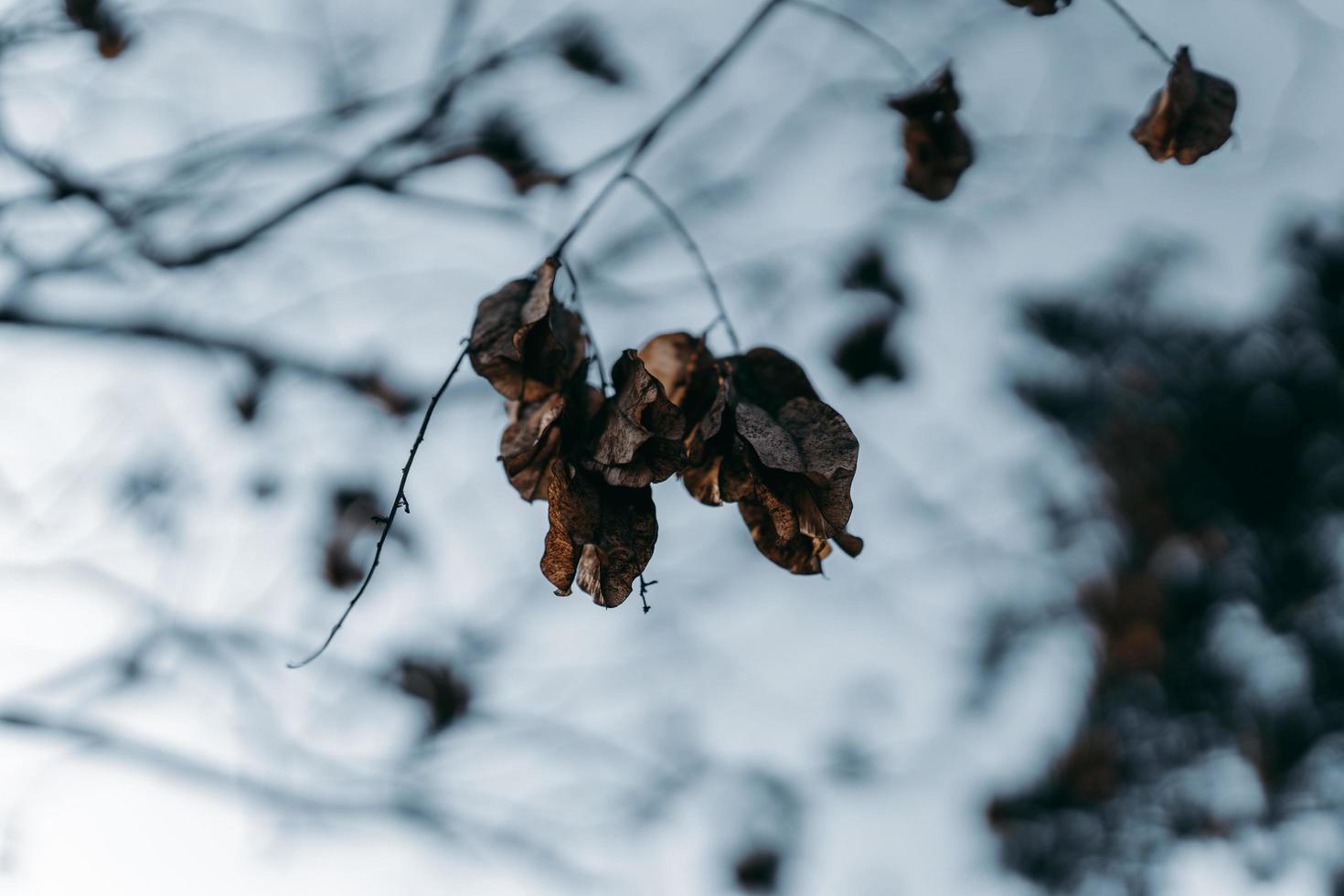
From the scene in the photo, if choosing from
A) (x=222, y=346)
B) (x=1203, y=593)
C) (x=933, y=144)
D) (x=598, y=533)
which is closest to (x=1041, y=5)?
(x=933, y=144)

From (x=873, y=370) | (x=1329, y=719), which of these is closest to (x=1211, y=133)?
(x=873, y=370)

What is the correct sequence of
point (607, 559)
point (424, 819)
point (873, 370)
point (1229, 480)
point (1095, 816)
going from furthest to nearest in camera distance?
point (1229, 480)
point (1095, 816)
point (424, 819)
point (873, 370)
point (607, 559)

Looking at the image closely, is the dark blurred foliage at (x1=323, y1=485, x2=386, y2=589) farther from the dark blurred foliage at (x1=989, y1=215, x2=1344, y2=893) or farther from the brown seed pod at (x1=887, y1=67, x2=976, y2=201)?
the dark blurred foliage at (x1=989, y1=215, x2=1344, y2=893)

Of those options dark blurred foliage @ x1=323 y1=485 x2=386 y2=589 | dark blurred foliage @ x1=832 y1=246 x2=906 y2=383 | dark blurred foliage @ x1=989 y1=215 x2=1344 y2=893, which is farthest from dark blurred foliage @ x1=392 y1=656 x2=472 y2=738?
dark blurred foliage @ x1=989 y1=215 x2=1344 y2=893

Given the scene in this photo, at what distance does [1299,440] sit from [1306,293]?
4.70 ft

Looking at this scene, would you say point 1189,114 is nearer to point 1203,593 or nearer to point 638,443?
point 638,443

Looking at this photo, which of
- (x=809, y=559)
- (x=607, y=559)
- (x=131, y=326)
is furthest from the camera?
(x=131, y=326)

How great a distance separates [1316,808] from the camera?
16.5 feet

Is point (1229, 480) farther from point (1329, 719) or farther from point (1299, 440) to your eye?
point (1329, 719)

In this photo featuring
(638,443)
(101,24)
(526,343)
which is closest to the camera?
(638,443)

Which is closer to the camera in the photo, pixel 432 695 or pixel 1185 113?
pixel 1185 113

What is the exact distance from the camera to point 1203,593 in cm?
574

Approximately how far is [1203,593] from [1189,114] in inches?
227

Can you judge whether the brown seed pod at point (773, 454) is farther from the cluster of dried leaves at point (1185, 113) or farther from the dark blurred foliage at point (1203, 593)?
the dark blurred foliage at point (1203, 593)
